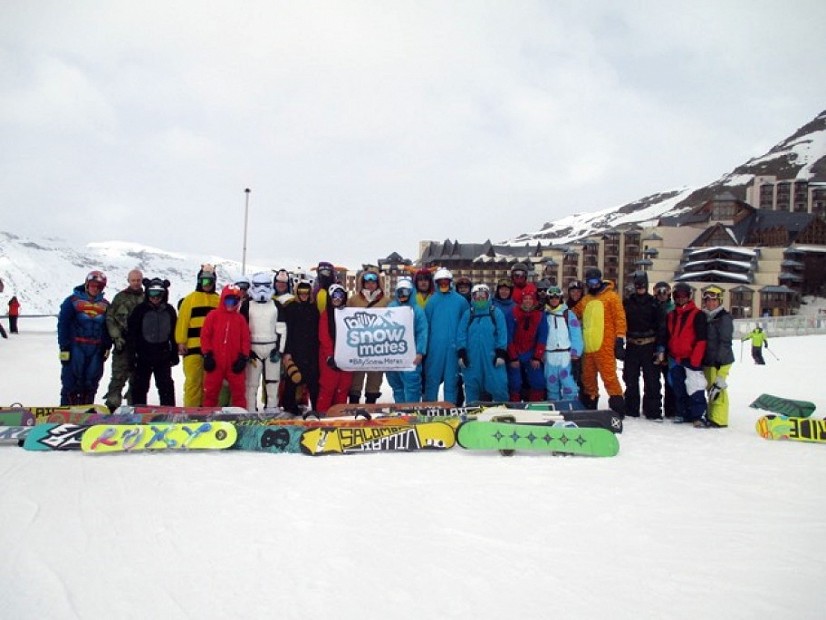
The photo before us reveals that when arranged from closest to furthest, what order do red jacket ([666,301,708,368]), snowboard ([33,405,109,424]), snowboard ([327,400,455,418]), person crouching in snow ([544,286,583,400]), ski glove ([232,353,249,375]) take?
snowboard ([33,405,109,424]) < snowboard ([327,400,455,418]) < ski glove ([232,353,249,375]) < red jacket ([666,301,708,368]) < person crouching in snow ([544,286,583,400])

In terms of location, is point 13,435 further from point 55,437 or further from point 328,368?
point 328,368

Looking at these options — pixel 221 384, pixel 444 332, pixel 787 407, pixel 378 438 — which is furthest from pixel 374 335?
pixel 787 407

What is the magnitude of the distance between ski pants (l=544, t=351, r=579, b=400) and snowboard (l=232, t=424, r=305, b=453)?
12.1ft

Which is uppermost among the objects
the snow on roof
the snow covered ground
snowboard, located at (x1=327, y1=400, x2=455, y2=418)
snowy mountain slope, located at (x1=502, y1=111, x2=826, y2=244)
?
snowy mountain slope, located at (x1=502, y1=111, x2=826, y2=244)

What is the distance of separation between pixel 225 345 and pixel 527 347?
166 inches

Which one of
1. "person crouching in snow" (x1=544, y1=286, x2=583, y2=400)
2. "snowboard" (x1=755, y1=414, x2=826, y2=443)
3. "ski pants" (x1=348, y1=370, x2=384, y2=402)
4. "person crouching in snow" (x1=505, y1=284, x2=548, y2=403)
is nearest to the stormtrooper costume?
"ski pants" (x1=348, y1=370, x2=384, y2=402)

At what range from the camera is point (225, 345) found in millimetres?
7082

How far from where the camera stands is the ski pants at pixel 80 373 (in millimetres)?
7523

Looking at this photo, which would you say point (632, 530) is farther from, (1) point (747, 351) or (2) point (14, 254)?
(2) point (14, 254)

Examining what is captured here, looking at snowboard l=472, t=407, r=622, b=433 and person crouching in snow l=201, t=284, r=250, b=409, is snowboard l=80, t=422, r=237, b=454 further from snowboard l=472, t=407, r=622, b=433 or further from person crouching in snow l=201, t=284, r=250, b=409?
snowboard l=472, t=407, r=622, b=433

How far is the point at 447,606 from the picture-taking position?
8.98 ft

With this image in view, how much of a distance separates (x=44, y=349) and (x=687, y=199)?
475 ft

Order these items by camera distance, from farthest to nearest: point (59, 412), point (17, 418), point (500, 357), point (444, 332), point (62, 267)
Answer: point (62, 267), point (444, 332), point (500, 357), point (59, 412), point (17, 418)

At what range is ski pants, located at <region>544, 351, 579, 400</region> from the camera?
24.8ft
